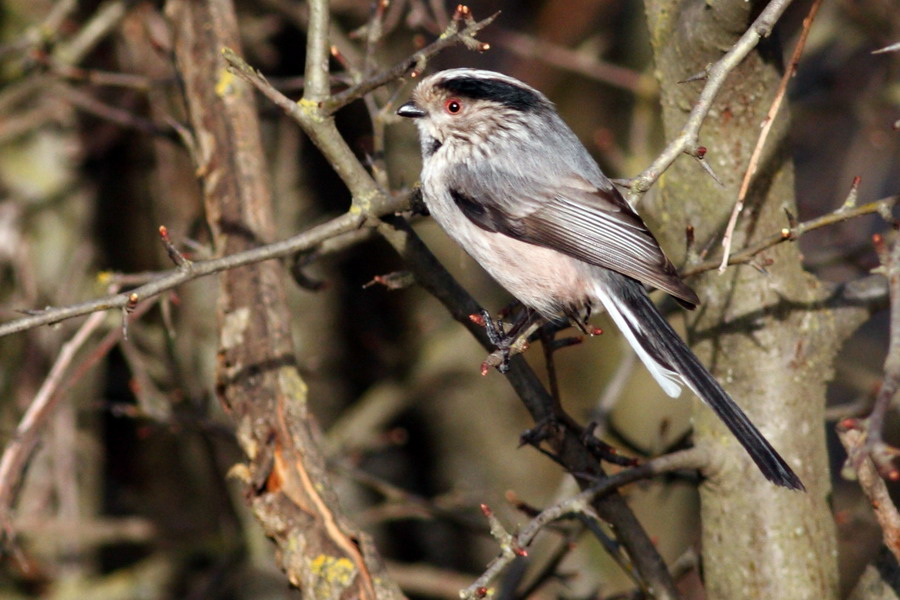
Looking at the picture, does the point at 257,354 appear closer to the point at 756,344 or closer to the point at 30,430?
the point at 30,430

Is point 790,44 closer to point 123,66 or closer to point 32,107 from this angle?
point 123,66

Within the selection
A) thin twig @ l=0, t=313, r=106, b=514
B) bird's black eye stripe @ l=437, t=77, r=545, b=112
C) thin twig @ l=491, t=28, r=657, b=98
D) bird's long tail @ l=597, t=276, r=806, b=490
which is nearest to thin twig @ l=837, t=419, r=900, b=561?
bird's long tail @ l=597, t=276, r=806, b=490

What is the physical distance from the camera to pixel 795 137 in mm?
5996

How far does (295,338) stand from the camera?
506 cm

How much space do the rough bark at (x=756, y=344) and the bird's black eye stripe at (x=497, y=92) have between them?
434 millimetres

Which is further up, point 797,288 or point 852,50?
point 852,50

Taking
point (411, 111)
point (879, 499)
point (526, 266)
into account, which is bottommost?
point (879, 499)

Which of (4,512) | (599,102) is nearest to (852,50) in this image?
(599,102)

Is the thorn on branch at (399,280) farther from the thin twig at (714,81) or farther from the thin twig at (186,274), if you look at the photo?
the thin twig at (714,81)

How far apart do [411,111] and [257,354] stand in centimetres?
94

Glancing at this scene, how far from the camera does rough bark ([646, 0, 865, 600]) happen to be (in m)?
2.60

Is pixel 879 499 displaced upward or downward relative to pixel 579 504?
downward

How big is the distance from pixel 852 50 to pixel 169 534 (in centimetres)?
439

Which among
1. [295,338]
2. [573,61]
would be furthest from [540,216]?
[295,338]
